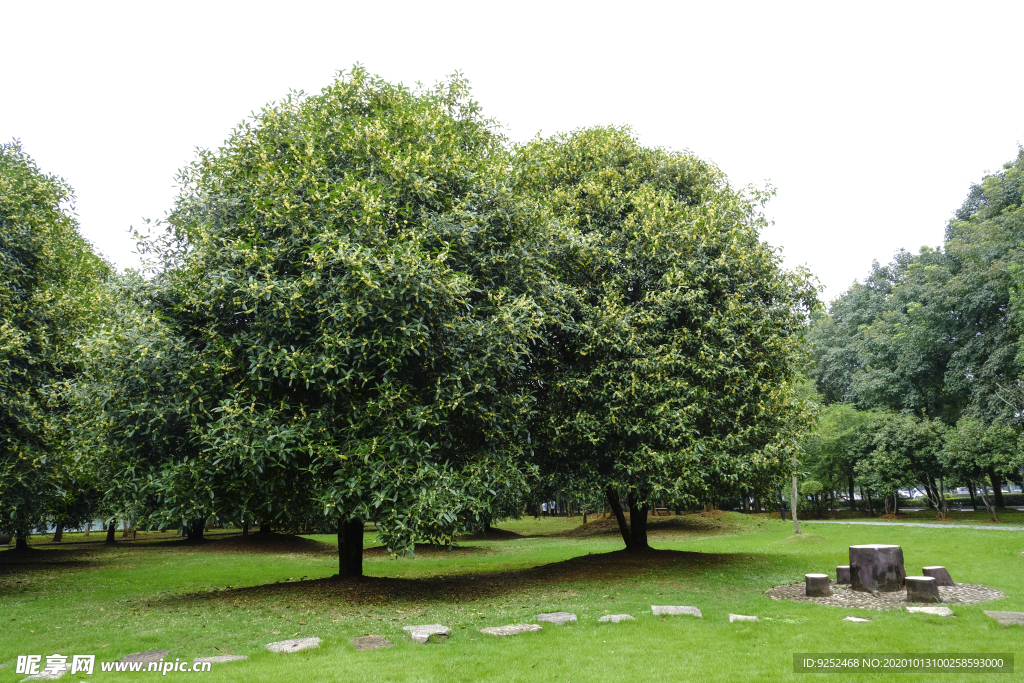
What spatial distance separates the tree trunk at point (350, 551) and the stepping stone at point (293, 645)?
638 cm

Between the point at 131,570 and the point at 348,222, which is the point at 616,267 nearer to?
the point at 348,222

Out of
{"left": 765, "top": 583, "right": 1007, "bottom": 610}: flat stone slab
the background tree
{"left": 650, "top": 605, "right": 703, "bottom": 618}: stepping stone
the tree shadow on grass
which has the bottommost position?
the tree shadow on grass

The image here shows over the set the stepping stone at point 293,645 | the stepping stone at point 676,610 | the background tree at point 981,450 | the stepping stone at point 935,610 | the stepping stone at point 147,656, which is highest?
the background tree at point 981,450

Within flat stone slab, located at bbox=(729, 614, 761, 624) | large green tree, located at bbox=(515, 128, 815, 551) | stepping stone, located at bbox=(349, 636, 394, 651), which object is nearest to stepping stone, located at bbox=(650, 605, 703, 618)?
flat stone slab, located at bbox=(729, 614, 761, 624)

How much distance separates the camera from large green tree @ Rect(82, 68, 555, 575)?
40.5 ft

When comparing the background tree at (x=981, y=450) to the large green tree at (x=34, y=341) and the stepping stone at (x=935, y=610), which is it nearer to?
the stepping stone at (x=935, y=610)

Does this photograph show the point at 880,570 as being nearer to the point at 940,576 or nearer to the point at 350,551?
the point at 940,576

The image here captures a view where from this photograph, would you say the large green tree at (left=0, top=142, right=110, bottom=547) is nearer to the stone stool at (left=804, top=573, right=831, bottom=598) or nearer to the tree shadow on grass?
the tree shadow on grass

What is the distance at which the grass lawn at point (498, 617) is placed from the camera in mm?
8461

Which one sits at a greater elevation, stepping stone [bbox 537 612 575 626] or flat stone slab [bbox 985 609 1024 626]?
flat stone slab [bbox 985 609 1024 626]

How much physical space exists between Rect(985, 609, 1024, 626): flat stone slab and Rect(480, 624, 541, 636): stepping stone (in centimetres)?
788

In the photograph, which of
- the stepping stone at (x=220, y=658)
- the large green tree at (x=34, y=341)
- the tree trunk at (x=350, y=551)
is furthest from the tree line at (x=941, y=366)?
the large green tree at (x=34, y=341)

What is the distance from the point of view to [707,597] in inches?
542

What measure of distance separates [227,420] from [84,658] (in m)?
4.41
